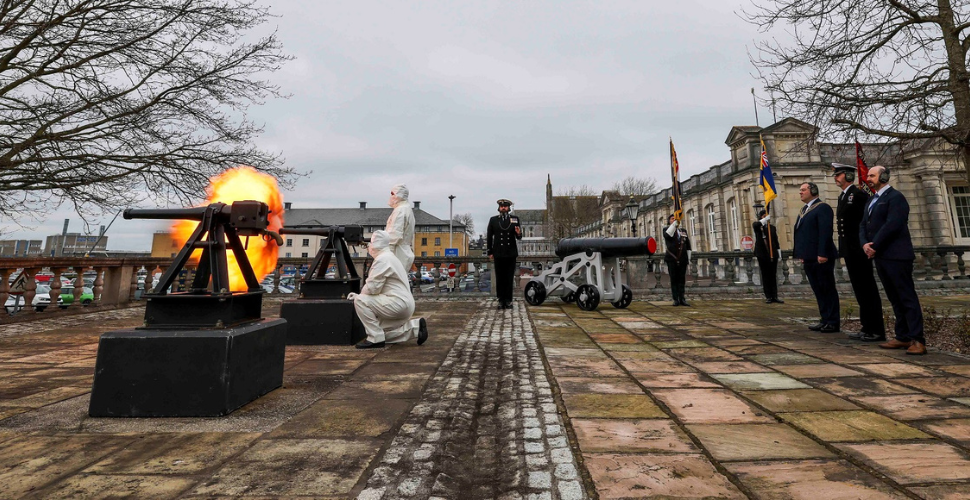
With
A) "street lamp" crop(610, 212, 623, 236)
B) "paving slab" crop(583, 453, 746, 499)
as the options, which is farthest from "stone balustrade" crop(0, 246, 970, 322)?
"street lamp" crop(610, 212, 623, 236)

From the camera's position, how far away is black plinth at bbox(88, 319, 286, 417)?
2268 millimetres

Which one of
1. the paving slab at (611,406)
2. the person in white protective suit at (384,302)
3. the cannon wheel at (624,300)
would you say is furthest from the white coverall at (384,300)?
the cannon wheel at (624,300)

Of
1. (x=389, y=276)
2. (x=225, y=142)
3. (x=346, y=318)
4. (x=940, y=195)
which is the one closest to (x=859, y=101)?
(x=389, y=276)

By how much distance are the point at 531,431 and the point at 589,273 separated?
5840 mm

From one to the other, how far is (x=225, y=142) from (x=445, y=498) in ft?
29.7

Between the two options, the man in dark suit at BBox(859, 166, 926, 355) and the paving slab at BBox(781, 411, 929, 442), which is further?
the man in dark suit at BBox(859, 166, 926, 355)

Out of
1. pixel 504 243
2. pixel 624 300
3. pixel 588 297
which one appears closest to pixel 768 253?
pixel 624 300

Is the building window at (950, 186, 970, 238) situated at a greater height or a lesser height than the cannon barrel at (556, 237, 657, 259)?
greater

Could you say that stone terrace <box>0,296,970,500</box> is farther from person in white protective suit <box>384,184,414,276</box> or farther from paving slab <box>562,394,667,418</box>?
person in white protective suit <box>384,184,414,276</box>

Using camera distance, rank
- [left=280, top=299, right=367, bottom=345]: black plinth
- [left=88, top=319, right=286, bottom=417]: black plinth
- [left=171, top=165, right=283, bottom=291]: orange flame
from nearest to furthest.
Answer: [left=88, top=319, right=286, bottom=417]: black plinth
[left=171, top=165, right=283, bottom=291]: orange flame
[left=280, top=299, right=367, bottom=345]: black plinth

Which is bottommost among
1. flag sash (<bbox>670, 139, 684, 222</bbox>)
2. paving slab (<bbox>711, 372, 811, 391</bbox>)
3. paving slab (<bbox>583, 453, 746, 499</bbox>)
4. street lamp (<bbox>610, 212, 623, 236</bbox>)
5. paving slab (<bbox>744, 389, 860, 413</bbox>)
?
paving slab (<bbox>744, 389, 860, 413</bbox>)

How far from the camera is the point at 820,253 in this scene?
5098mm

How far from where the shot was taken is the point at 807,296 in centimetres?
967

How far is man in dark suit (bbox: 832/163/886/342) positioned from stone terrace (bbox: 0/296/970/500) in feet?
2.67
